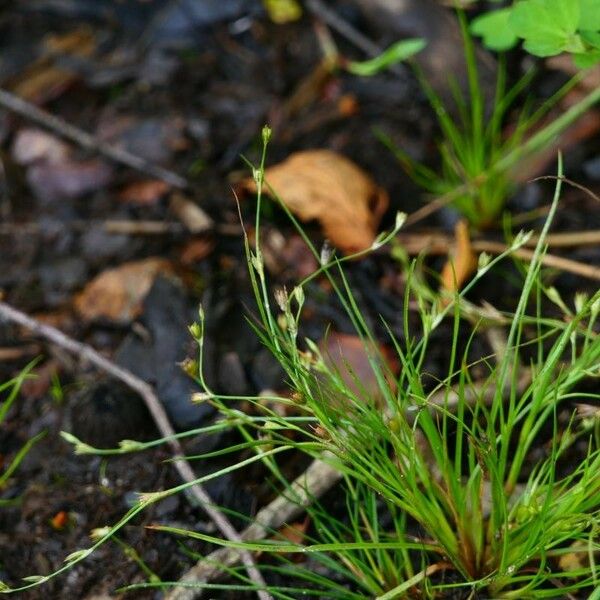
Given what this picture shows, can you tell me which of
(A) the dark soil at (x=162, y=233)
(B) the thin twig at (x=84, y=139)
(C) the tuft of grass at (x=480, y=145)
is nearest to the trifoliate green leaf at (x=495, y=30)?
(C) the tuft of grass at (x=480, y=145)

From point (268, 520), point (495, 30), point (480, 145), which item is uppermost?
point (495, 30)

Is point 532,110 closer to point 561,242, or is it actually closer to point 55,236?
point 561,242

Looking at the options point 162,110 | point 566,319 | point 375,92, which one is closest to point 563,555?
point 566,319

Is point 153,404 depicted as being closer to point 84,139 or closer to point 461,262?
point 461,262

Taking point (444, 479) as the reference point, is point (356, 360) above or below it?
below

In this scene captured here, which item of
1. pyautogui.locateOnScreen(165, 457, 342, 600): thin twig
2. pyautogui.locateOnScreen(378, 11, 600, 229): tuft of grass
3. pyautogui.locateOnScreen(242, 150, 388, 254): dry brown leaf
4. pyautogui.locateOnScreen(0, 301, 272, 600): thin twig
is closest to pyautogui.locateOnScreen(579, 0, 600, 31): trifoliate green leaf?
pyautogui.locateOnScreen(378, 11, 600, 229): tuft of grass

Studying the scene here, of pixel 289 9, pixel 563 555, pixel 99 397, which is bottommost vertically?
pixel 563 555

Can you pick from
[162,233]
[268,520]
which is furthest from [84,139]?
[268,520]
